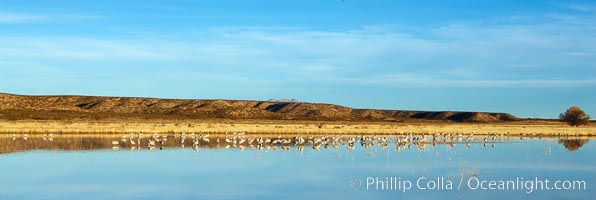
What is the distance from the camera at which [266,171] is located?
27000 mm

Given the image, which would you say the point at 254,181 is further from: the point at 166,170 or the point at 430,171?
the point at 430,171

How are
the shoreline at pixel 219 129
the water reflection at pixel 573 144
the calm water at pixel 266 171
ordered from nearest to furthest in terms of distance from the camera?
the calm water at pixel 266 171 < the water reflection at pixel 573 144 < the shoreline at pixel 219 129

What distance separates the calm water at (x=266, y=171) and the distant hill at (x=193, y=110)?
7701cm

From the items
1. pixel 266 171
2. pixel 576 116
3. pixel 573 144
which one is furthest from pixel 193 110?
pixel 266 171

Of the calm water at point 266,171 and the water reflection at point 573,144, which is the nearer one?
the calm water at point 266,171

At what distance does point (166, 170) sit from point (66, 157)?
23.5 ft

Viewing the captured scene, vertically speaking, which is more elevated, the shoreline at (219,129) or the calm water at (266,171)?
the shoreline at (219,129)

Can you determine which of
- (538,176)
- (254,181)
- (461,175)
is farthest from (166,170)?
(538,176)

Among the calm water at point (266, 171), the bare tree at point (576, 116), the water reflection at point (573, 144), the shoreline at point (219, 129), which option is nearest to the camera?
the calm water at point (266, 171)

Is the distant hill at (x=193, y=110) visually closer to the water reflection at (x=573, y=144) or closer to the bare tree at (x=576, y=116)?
the bare tree at (x=576, y=116)

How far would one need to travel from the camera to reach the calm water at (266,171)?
20.7m

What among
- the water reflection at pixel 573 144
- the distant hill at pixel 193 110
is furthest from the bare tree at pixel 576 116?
the water reflection at pixel 573 144

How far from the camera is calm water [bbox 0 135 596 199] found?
20.7 meters

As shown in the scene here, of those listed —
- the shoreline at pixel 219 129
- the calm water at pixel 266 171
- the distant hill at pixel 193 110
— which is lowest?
the calm water at pixel 266 171
